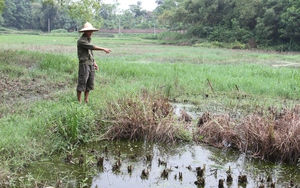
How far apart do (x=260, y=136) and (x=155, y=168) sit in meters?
1.57

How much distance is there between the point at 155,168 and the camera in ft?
13.0

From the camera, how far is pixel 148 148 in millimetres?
4688

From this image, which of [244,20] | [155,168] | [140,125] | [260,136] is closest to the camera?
[155,168]

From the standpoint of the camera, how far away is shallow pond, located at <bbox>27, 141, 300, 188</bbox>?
3564mm

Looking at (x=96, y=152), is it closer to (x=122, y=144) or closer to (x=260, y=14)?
(x=122, y=144)

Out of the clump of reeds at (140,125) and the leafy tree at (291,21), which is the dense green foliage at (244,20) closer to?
the leafy tree at (291,21)

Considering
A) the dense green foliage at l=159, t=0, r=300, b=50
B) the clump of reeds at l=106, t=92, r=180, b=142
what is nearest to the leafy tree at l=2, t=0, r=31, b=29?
the dense green foliage at l=159, t=0, r=300, b=50

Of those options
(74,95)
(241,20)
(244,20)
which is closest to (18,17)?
(241,20)

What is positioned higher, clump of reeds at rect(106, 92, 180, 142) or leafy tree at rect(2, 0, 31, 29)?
leafy tree at rect(2, 0, 31, 29)

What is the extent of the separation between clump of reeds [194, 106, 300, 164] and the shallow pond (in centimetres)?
17

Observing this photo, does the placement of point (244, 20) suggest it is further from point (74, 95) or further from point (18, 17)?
point (18, 17)

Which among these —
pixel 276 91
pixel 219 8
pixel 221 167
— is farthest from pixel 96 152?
pixel 219 8

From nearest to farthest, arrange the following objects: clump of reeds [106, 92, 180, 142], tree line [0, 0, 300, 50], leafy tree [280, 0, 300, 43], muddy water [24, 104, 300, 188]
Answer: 1. muddy water [24, 104, 300, 188]
2. clump of reeds [106, 92, 180, 142]
3. leafy tree [280, 0, 300, 43]
4. tree line [0, 0, 300, 50]

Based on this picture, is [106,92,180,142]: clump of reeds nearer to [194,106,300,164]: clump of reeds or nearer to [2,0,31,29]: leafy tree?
[194,106,300,164]: clump of reeds
